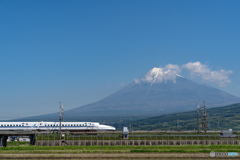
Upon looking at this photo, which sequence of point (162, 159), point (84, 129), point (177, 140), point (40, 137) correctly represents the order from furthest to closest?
point (84, 129)
point (40, 137)
point (177, 140)
point (162, 159)

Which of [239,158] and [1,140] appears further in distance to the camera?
[1,140]

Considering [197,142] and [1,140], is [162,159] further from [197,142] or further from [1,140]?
[1,140]

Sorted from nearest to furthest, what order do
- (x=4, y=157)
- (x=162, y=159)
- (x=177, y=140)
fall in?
(x=162, y=159) < (x=4, y=157) < (x=177, y=140)

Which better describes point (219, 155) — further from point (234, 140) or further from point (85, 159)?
point (234, 140)

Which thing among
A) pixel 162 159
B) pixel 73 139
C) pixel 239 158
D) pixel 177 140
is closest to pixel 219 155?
pixel 239 158

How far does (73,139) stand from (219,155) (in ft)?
144

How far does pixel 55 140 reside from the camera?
85.1 meters

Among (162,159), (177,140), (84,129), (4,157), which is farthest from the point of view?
(84,129)

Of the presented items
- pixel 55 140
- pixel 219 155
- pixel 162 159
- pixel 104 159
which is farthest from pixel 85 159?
pixel 55 140

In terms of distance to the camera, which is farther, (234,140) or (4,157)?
(234,140)

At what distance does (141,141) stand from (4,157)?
130 feet

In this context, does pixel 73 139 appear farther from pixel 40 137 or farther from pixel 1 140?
pixel 1 140

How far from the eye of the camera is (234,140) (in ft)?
279

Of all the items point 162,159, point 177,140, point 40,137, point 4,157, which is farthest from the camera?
point 40,137
